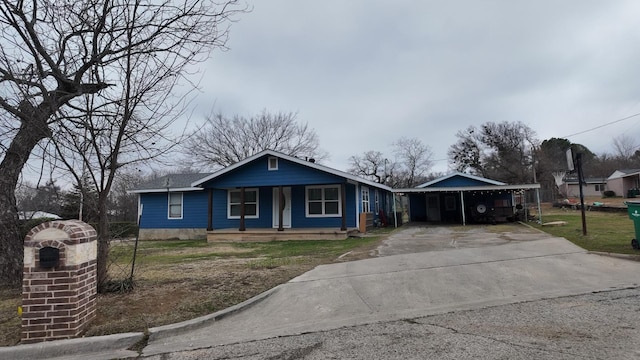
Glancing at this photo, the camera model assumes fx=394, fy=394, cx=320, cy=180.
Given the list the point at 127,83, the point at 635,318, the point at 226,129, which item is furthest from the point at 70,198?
the point at 226,129

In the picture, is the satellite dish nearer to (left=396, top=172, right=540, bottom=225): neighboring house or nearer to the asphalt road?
(left=396, top=172, right=540, bottom=225): neighboring house

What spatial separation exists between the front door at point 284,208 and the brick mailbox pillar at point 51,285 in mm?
13792

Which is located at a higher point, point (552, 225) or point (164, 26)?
point (164, 26)

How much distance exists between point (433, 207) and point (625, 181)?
28678 millimetres

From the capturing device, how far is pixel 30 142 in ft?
22.2

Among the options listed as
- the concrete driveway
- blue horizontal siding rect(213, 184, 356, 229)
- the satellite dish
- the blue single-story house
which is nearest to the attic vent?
the blue single-story house

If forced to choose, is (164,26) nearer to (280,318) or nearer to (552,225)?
(280,318)

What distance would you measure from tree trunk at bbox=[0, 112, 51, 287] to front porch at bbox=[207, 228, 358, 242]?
33.4ft

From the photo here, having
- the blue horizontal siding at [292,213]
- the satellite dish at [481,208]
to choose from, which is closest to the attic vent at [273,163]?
the blue horizontal siding at [292,213]

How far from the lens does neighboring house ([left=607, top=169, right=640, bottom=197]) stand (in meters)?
39.2

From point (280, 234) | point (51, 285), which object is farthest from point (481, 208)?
point (51, 285)

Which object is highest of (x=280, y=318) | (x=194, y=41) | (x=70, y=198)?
(x=194, y=41)

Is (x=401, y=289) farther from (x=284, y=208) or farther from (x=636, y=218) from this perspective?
(x=284, y=208)

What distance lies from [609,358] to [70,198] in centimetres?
713
